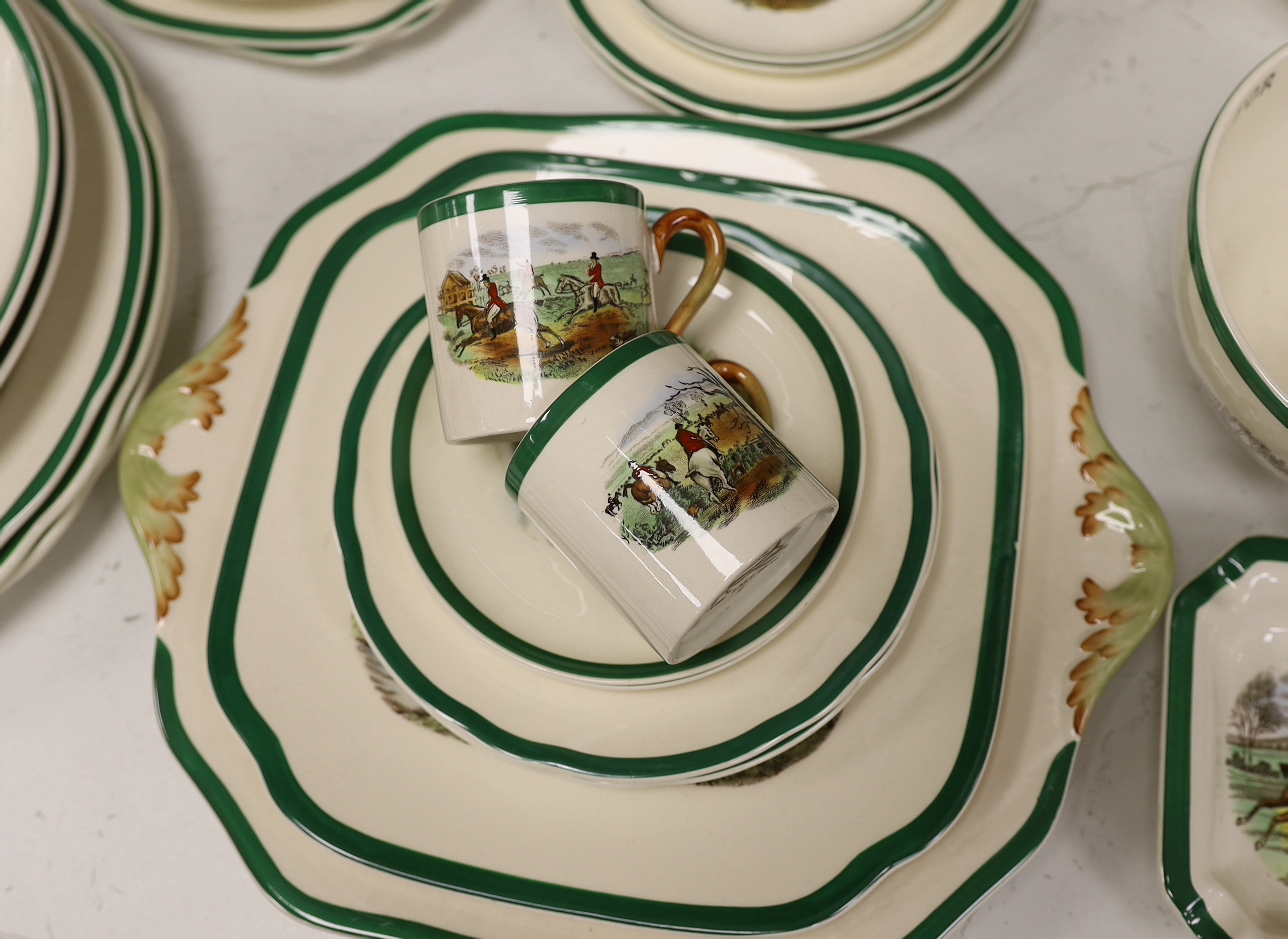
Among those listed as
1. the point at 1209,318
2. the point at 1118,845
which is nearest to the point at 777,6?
the point at 1209,318

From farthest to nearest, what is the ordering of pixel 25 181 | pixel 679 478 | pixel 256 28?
pixel 256 28 < pixel 25 181 < pixel 679 478

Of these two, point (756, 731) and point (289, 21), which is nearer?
point (756, 731)

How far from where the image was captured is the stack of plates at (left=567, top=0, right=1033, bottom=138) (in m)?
0.53

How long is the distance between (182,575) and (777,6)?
52 cm

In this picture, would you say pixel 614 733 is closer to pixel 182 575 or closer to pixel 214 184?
pixel 182 575

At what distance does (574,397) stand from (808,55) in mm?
283

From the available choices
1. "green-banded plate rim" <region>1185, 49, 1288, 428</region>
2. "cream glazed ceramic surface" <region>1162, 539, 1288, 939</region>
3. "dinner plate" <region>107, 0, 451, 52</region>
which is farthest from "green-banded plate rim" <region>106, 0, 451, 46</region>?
"cream glazed ceramic surface" <region>1162, 539, 1288, 939</region>

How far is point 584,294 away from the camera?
422 millimetres

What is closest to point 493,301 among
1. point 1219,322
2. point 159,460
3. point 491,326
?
point 491,326

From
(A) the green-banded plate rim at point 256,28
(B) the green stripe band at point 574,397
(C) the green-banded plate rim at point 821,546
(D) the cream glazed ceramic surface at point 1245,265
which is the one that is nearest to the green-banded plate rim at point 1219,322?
(D) the cream glazed ceramic surface at point 1245,265

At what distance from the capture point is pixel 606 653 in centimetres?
44

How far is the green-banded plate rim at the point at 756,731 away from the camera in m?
0.41

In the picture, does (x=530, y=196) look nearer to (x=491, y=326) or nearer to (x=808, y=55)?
(x=491, y=326)

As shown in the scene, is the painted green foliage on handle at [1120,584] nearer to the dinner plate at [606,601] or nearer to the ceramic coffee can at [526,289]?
the dinner plate at [606,601]
